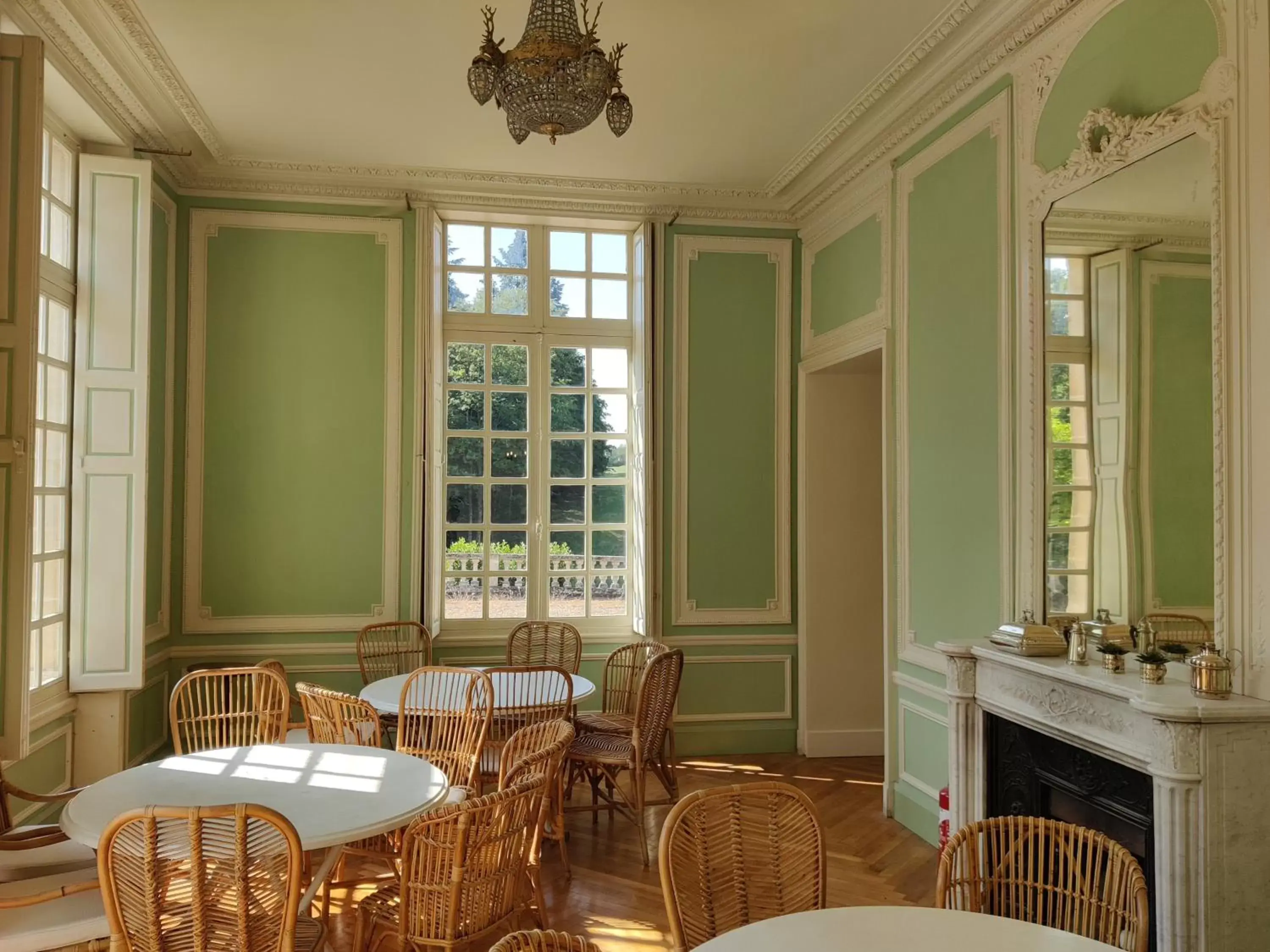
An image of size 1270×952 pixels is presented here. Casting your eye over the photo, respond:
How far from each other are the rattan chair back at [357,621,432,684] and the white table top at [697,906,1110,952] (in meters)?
3.82

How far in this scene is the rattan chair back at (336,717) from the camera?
3.33 meters

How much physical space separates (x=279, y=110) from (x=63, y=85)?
1.04 metres

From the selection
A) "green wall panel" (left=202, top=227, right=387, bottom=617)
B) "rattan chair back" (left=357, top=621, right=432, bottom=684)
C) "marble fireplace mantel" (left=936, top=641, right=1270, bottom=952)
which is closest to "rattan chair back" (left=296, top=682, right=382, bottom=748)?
"rattan chair back" (left=357, top=621, right=432, bottom=684)

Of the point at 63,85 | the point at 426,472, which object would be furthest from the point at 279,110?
the point at 426,472

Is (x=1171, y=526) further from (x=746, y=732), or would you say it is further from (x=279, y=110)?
(x=279, y=110)

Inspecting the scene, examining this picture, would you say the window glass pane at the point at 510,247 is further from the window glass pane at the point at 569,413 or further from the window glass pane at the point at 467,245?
the window glass pane at the point at 569,413

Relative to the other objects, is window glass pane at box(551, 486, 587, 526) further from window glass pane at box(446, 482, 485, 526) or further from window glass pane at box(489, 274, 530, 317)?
window glass pane at box(489, 274, 530, 317)

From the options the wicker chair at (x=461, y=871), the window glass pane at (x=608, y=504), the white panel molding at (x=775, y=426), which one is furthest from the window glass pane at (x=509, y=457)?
the wicker chair at (x=461, y=871)

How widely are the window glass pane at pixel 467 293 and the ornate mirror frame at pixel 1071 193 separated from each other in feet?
11.3

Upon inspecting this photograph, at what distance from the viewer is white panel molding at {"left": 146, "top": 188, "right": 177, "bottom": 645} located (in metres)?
5.15

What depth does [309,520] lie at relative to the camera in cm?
548

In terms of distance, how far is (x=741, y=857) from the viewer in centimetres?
216

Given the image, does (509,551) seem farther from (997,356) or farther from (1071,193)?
(1071,193)

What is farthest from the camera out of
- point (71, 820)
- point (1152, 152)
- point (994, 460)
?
point (994, 460)
